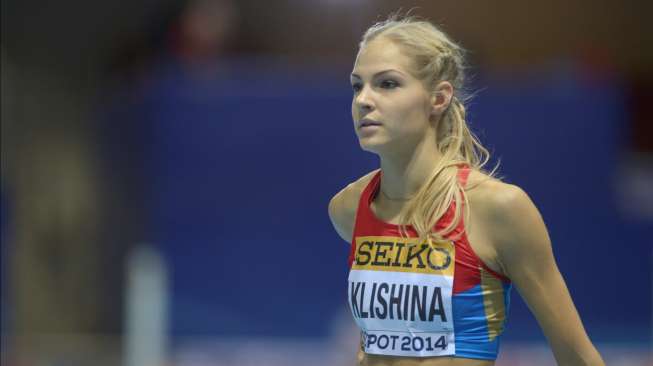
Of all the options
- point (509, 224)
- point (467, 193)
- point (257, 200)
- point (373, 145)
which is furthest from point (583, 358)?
point (257, 200)

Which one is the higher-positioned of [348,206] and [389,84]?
[389,84]

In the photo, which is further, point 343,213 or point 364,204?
point 343,213

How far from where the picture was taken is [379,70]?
329 centimetres

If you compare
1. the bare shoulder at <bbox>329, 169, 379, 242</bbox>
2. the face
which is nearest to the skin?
the face

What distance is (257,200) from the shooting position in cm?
829

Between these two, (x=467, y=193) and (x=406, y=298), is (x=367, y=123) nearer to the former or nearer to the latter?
(x=467, y=193)

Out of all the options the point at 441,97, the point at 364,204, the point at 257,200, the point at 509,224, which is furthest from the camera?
the point at 257,200

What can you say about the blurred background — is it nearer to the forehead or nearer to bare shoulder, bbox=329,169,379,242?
bare shoulder, bbox=329,169,379,242

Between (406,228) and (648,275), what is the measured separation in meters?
4.98

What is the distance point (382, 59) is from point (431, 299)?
0.75 meters

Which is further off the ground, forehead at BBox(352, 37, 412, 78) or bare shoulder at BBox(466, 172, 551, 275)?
forehead at BBox(352, 37, 412, 78)

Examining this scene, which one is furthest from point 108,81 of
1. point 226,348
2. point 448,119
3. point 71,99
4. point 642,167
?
point 448,119

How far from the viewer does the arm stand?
3131mm

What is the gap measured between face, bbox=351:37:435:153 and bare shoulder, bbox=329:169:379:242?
34cm
